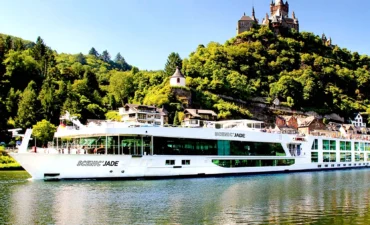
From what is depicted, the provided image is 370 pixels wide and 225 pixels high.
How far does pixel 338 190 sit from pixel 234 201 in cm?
1035

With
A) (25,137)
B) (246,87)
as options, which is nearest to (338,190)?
(25,137)

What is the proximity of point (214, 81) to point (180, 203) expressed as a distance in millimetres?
76741

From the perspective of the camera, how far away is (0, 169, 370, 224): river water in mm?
20375

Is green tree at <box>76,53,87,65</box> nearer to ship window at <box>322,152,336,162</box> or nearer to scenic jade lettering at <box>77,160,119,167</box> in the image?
ship window at <box>322,152,336,162</box>

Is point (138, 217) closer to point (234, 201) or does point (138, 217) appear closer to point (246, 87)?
point (234, 201)

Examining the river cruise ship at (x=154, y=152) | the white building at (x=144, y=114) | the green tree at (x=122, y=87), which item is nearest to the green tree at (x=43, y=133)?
the white building at (x=144, y=114)

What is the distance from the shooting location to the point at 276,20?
143m

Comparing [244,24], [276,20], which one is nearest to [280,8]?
[276,20]

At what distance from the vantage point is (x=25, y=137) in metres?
37.7

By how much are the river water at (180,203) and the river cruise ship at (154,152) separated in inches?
75.7

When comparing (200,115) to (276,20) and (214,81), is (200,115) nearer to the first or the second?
(214,81)

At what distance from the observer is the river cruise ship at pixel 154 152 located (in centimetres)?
3634

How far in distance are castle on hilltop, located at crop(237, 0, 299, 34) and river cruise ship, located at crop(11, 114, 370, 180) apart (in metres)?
88.0

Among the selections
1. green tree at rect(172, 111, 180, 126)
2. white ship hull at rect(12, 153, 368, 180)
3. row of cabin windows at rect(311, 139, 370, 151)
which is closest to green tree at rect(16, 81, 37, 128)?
green tree at rect(172, 111, 180, 126)
